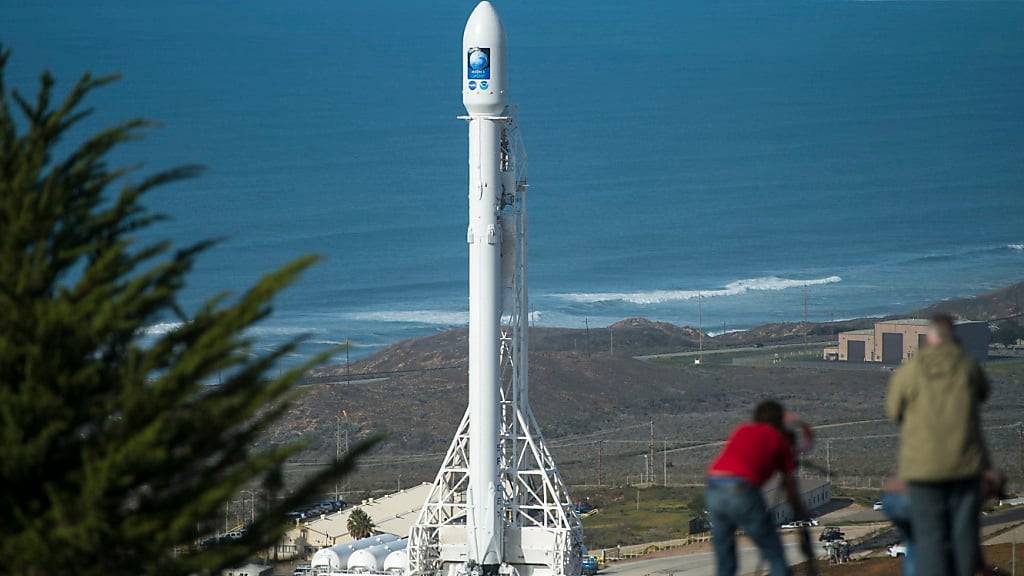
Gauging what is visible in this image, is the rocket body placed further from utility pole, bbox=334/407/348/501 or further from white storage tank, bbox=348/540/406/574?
utility pole, bbox=334/407/348/501

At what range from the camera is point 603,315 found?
95.9 meters

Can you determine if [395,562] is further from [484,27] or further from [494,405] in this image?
[484,27]

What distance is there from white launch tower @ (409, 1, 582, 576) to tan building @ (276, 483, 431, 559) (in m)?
7.84

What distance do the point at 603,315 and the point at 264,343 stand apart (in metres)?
18.7

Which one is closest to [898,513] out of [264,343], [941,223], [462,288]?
[264,343]

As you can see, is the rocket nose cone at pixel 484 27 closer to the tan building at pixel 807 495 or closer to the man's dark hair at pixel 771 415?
the tan building at pixel 807 495

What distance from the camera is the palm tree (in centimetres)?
3944

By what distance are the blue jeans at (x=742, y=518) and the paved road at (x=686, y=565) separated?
76.3 feet

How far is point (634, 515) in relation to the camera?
43438 millimetres

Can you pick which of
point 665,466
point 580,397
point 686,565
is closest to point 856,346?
point 580,397

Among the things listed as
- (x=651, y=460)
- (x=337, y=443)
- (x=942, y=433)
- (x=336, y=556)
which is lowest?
(x=336, y=556)

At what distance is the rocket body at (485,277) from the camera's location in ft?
97.2

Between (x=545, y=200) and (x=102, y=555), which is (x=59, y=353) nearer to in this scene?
(x=102, y=555)

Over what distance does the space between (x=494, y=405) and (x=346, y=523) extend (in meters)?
11.7
